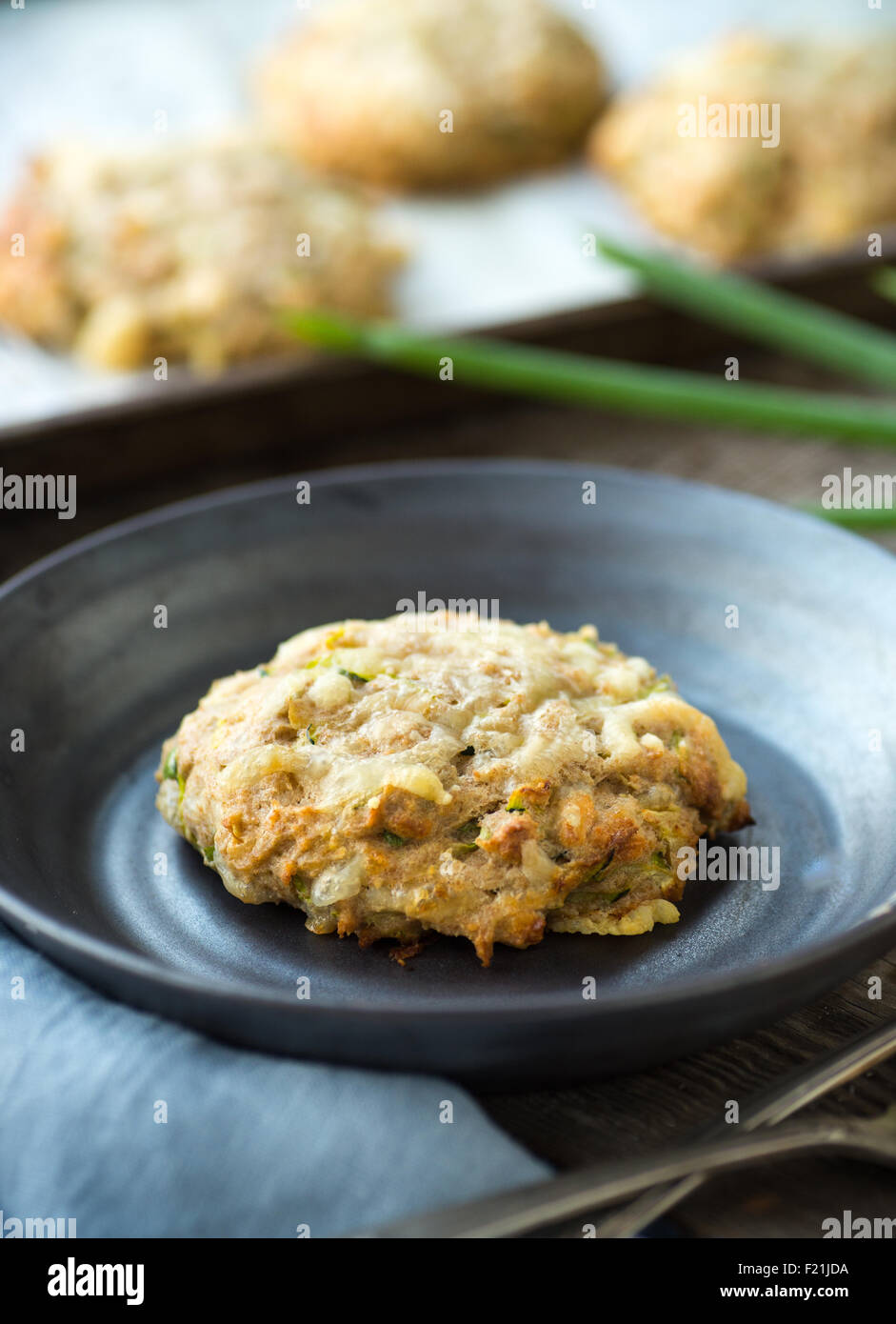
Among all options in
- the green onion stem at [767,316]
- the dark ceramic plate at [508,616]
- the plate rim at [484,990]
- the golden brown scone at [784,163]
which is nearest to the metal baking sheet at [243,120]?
the golden brown scone at [784,163]

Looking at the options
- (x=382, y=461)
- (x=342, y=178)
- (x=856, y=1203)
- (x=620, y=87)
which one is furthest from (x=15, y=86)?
(x=856, y=1203)

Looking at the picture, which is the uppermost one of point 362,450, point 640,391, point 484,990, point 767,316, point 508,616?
point 362,450

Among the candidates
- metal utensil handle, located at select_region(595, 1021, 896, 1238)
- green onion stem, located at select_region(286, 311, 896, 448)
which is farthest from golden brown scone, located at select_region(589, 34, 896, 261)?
metal utensil handle, located at select_region(595, 1021, 896, 1238)

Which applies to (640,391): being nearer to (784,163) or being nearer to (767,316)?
(767,316)

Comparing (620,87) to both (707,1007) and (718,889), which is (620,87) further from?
(707,1007)

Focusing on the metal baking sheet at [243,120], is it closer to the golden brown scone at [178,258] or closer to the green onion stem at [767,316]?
the golden brown scone at [178,258]

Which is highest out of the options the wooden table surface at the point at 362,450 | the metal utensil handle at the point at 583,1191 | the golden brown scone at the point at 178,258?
the golden brown scone at the point at 178,258

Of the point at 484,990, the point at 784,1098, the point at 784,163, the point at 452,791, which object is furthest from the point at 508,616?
the point at 784,163
